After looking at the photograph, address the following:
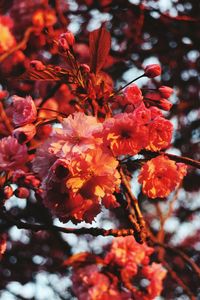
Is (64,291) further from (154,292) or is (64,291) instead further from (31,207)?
(154,292)

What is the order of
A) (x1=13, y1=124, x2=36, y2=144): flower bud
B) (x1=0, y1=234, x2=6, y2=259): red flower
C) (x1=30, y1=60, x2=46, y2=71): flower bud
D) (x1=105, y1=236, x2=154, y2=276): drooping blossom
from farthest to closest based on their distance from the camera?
(x1=105, y1=236, x2=154, y2=276): drooping blossom → (x1=0, y1=234, x2=6, y2=259): red flower → (x1=30, y1=60, x2=46, y2=71): flower bud → (x1=13, y1=124, x2=36, y2=144): flower bud

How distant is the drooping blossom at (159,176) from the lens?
1671 millimetres

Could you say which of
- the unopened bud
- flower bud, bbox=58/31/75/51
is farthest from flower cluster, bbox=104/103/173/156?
flower bud, bbox=58/31/75/51

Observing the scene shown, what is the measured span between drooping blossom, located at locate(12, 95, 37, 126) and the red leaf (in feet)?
0.85

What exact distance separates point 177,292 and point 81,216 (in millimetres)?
3919

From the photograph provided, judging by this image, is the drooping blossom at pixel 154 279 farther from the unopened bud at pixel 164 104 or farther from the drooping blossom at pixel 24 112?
the drooping blossom at pixel 24 112

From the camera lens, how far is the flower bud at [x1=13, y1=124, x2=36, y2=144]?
162 centimetres

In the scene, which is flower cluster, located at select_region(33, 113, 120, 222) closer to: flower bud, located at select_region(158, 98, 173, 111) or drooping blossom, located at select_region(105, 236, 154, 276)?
flower bud, located at select_region(158, 98, 173, 111)

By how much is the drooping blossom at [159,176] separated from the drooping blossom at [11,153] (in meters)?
0.43

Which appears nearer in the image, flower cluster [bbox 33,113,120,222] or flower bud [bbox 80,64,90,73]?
flower cluster [bbox 33,113,120,222]

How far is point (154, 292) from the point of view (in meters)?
3.16

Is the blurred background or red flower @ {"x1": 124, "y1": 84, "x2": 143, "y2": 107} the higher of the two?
red flower @ {"x1": 124, "y1": 84, "x2": 143, "y2": 107}

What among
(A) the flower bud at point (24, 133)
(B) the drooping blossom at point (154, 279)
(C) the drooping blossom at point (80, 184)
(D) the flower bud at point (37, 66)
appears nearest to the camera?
(C) the drooping blossom at point (80, 184)

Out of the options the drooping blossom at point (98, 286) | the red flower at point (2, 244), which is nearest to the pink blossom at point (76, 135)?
the red flower at point (2, 244)
